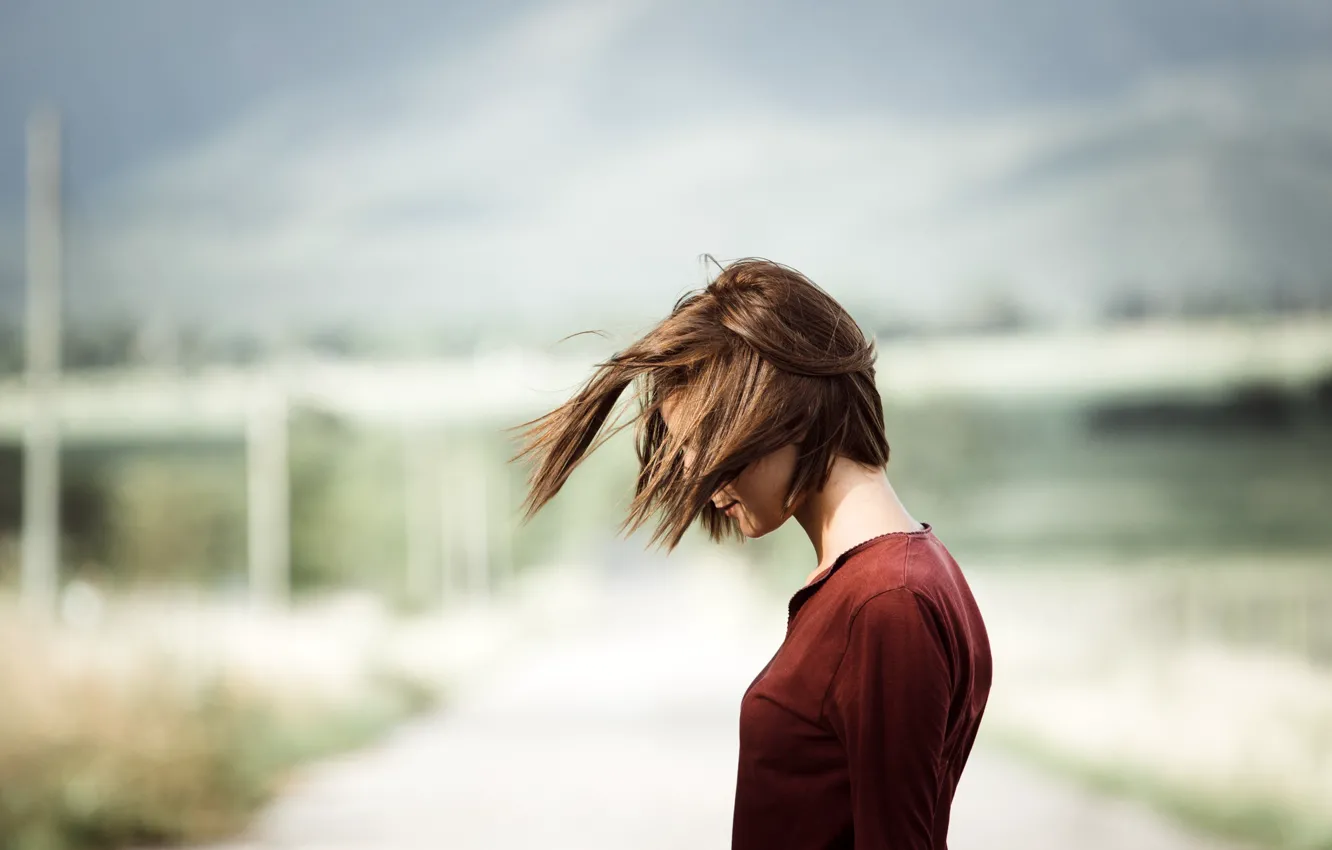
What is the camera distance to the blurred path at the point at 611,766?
3.14 metres

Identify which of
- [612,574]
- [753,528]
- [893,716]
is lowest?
[612,574]

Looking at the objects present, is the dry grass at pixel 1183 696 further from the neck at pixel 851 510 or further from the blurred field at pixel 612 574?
the neck at pixel 851 510

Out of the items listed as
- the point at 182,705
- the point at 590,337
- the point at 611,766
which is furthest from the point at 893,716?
the point at 182,705

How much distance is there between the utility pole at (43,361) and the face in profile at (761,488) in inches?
121

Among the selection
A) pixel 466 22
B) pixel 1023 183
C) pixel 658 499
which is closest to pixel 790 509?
pixel 658 499

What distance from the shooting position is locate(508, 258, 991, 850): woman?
Result: 73 centimetres

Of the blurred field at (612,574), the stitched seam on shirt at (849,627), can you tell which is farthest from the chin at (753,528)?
the blurred field at (612,574)

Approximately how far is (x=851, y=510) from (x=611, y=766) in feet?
8.59

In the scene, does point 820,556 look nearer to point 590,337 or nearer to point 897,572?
point 897,572

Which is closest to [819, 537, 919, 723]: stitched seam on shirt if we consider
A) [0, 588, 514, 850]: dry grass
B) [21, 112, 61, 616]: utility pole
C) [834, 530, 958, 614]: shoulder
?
[834, 530, 958, 614]: shoulder

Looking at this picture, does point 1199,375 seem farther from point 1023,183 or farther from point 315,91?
point 315,91

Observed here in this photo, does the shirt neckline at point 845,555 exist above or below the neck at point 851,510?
below

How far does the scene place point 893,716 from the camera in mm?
725

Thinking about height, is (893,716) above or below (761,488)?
below
